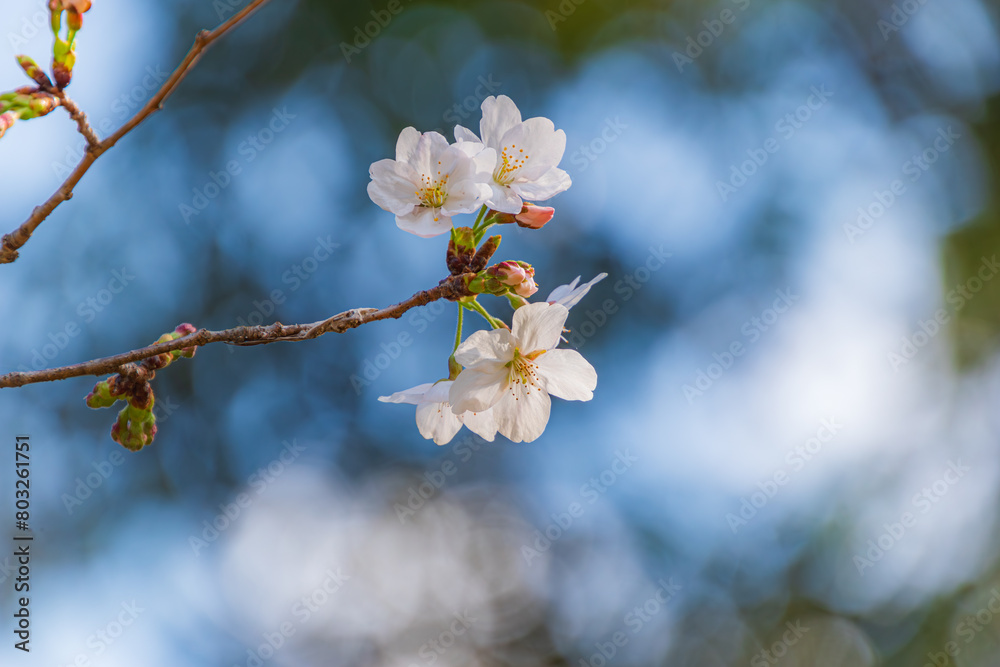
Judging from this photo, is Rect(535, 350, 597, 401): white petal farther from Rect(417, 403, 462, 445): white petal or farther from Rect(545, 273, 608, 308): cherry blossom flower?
Rect(417, 403, 462, 445): white petal

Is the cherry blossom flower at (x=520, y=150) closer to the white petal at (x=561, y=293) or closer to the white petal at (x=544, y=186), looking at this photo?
the white petal at (x=544, y=186)

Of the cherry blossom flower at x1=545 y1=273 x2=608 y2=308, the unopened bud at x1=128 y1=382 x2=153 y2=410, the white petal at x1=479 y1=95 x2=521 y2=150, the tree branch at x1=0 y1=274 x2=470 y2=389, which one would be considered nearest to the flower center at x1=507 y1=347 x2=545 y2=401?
the cherry blossom flower at x1=545 y1=273 x2=608 y2=308

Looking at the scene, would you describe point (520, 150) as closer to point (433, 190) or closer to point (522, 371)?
point (433, 190)

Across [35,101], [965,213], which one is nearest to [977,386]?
[965,213]

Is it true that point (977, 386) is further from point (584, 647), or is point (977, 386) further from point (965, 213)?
point (584, 647)

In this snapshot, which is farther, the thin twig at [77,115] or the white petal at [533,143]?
the white petal at [533,143]

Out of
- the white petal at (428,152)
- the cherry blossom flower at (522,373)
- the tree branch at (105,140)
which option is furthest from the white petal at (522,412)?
the tree branch at (105,140)
